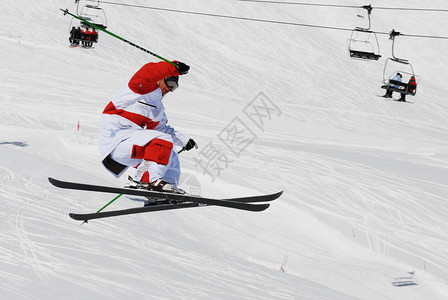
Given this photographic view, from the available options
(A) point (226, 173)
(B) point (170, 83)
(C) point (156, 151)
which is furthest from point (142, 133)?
(A) point (226, 173)

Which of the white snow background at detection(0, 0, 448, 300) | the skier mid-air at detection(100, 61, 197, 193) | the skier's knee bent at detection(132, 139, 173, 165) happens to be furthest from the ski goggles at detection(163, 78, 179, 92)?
the white snow background at detection(0, 0, 448, 300)

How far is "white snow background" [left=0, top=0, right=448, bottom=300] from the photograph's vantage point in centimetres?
727

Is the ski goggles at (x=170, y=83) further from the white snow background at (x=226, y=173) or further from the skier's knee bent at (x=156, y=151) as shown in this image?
the white snow background at (x=226, y=173)

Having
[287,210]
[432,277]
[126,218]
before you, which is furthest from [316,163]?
[126,218]

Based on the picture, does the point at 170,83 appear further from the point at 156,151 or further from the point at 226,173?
the point at 226,173

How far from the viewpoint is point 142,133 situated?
4.96m

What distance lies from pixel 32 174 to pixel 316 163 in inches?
309

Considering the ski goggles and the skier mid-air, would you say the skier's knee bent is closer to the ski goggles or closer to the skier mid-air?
the skier mid-air

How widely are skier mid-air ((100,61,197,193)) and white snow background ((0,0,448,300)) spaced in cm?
65

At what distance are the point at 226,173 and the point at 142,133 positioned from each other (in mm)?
8739

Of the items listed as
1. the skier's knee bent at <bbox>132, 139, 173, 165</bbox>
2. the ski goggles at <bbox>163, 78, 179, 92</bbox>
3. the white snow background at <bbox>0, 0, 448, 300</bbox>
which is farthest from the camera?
the white snow background at <bbox>0, 0, 448, 300</bbox>

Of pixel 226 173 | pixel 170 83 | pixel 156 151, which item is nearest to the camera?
pixel 156 151

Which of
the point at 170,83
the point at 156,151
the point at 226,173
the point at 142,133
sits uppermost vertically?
the point at 226,173

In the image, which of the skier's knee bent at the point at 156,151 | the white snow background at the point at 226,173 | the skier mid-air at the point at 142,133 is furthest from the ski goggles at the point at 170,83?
the white snow background at the point at 226,173
